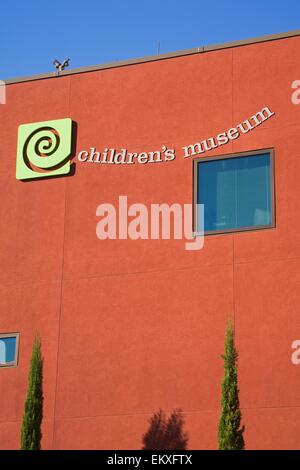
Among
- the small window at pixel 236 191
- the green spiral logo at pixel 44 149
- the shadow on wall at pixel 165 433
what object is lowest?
the shadow on wall at pixel 165 433

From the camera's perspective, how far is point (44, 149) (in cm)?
2247

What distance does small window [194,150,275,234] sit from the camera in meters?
20.1

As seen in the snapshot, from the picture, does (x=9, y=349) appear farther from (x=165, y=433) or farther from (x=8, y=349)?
(x=165, y=433)

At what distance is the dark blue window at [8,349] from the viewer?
69.6 ft

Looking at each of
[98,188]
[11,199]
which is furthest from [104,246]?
[11,199]

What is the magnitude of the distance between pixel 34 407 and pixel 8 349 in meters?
2.67

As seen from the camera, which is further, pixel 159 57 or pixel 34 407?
pixel 159 57

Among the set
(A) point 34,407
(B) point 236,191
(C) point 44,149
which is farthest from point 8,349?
(B) point 236,191

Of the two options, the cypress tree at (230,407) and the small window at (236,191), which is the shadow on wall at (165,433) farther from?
the small window at (236,191)

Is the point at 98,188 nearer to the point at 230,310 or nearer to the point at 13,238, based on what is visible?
the point at 13,238

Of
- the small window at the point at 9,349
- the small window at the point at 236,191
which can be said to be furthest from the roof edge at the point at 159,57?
the small window at the point at 9,349

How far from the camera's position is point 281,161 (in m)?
20.1

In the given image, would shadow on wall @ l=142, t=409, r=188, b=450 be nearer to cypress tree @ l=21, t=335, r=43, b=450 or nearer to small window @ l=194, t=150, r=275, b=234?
cypress tree @ l=21, t=335, r=43, b=450

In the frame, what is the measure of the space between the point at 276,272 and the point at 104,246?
13.5 ft
